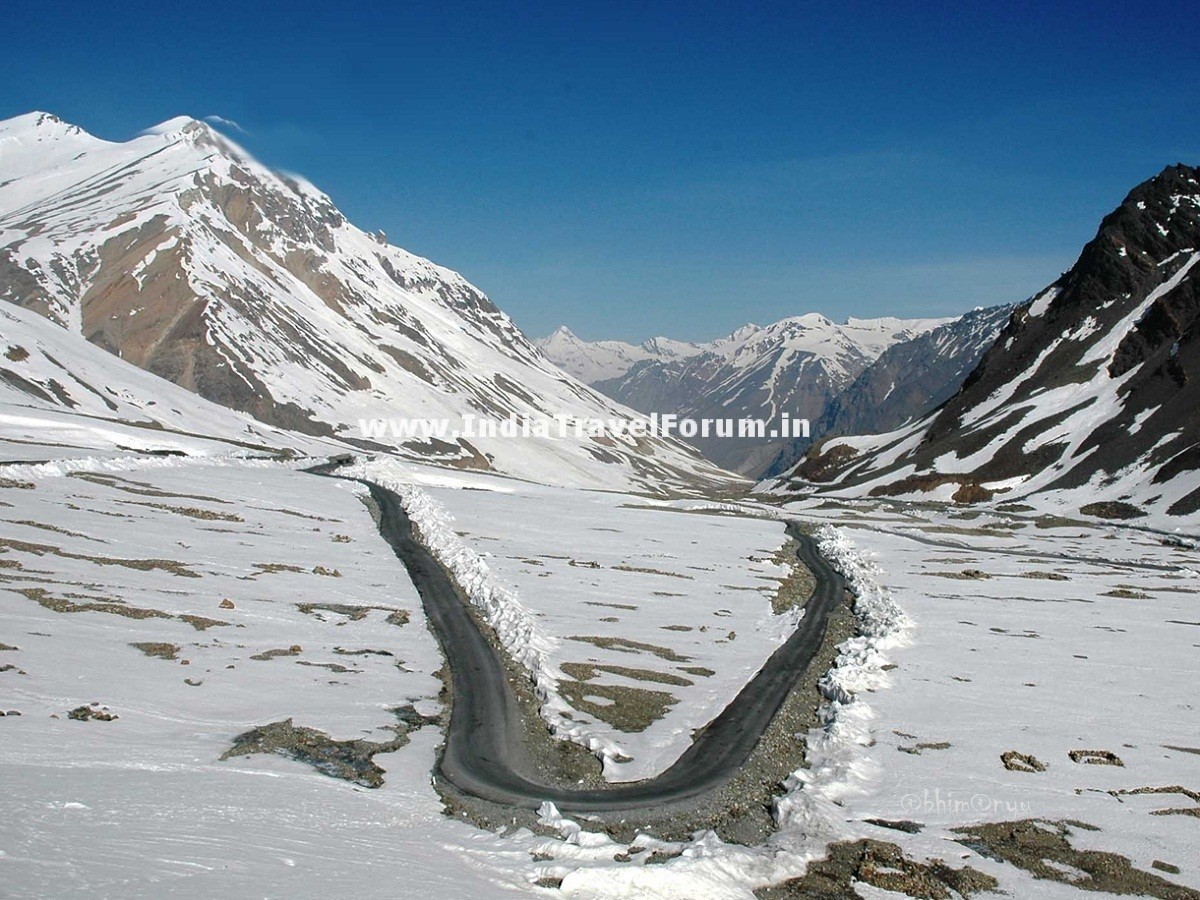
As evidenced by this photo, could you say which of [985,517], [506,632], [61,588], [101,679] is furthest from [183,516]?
[985,517]

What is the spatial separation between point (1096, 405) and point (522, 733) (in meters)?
147

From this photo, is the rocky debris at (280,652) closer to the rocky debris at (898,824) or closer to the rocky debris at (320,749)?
the rocky debris at (320,749)

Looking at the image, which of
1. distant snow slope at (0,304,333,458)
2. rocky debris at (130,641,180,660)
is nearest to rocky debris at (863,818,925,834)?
rocky debris at (130,641,180,660)

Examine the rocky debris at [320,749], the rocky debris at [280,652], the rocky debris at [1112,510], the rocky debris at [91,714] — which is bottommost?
the rocky debris at [320,749]

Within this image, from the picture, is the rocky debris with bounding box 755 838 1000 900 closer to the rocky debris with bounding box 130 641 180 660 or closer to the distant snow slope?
the rocky debris with bounding box 130 641 180 660

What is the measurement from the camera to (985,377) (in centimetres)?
19300

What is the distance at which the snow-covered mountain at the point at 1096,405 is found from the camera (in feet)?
393

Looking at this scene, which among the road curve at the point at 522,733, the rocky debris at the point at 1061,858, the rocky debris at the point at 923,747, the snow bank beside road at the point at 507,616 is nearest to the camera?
the rocky debris at the point at 1061,858

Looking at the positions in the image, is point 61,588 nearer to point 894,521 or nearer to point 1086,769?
point 1086,769

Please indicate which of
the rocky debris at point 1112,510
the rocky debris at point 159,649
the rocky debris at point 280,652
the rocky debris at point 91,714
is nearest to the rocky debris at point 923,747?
the rocky debris at point 280,652

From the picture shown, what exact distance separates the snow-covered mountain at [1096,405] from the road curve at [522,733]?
89437 mm

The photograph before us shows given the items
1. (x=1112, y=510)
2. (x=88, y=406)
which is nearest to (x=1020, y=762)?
(x=1112, y=510)

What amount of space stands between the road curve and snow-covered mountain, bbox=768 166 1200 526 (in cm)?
8944

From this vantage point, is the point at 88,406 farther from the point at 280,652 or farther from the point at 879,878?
the point at 879,878
